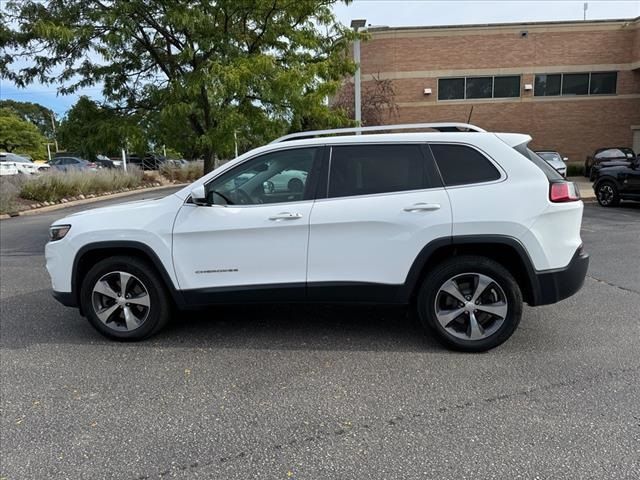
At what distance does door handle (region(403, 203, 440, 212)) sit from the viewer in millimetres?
3849

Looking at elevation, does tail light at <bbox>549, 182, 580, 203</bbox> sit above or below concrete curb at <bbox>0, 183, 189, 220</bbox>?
above

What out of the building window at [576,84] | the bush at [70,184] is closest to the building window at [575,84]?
the building window at [576,84]

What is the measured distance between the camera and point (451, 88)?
90.6 feet

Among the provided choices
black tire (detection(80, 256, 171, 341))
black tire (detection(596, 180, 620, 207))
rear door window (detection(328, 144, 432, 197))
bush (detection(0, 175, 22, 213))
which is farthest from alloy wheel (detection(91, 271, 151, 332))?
black tire (detection(596, 180, 620, 207))

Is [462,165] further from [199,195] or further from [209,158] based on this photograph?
[209,158]

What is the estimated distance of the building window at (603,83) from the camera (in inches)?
1077

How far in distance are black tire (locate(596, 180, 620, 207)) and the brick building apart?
548 inches

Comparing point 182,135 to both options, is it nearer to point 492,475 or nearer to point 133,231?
point 133,231

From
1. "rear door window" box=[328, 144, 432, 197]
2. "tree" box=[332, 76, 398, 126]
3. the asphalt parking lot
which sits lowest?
the asphalt parking lot

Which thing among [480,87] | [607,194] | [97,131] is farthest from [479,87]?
[97,131]

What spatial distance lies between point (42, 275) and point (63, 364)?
12.3 feet

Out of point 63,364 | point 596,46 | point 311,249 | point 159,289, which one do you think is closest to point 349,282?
point 311,249

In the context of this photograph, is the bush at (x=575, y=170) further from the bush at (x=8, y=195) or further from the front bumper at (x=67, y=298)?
the front bumper at (x=67, y=298)

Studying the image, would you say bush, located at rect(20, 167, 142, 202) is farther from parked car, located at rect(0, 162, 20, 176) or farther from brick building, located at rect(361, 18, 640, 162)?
brick building, located at rect(361, 18, 640, 162)
